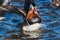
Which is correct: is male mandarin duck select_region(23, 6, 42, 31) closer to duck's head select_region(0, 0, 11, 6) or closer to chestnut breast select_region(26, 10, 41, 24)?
chestnut breast select_region(26, 10, 41, 24)

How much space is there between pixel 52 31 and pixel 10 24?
194cm

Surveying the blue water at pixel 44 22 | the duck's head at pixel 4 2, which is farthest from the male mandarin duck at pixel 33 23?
the duck's head at pixel 4 2

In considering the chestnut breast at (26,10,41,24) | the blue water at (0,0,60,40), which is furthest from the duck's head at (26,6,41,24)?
the blue water at (0,0,60,40)

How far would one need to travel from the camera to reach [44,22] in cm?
1173

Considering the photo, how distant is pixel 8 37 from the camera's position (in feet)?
33.1

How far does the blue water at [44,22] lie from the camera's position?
34.0 feet

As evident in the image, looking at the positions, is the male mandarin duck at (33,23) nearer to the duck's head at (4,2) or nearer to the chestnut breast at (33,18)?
the chestnut breast at (33,18)

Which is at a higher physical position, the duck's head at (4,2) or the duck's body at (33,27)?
the duck's head at (4,2)

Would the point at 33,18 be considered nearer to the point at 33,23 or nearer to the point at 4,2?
the point at 33,23

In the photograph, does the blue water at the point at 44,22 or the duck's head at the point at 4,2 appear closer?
the blue water at the point at 44,22

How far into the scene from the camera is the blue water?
34.0 feet

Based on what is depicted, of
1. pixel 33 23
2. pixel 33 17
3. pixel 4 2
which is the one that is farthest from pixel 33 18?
pixel 4 2


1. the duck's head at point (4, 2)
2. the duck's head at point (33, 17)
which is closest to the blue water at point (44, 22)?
the duck's head at point (33, 17)

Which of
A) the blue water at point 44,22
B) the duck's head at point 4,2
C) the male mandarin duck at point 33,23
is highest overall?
the duck's head at point 4,2
